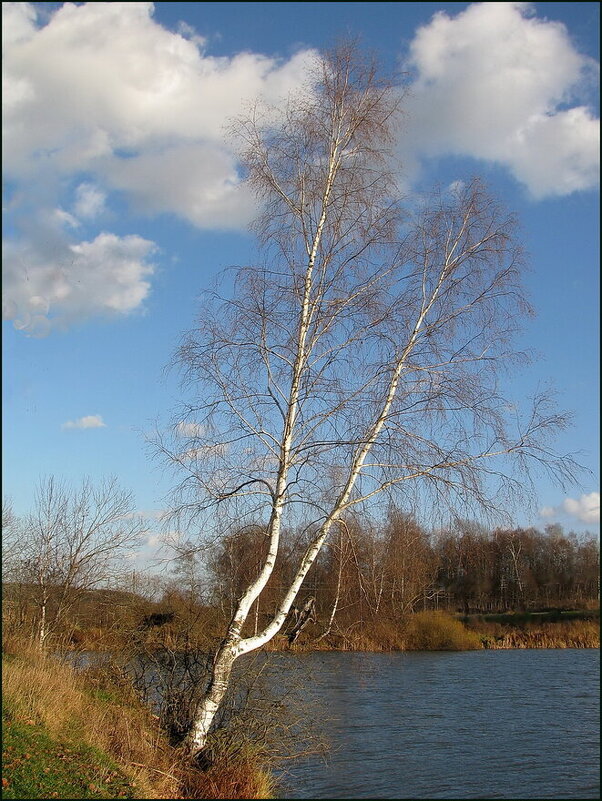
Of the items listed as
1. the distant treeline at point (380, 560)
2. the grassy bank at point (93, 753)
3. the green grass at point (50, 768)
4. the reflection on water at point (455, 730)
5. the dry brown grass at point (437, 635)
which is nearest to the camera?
the green grass at point (50, 768)

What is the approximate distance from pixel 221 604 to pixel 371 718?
764 centimetres

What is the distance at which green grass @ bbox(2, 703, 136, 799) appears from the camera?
6469 millimetres

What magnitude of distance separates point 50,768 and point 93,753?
1.08 meters

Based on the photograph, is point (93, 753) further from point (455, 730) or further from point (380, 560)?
point (455, 730)

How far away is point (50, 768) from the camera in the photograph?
7020 millimetres

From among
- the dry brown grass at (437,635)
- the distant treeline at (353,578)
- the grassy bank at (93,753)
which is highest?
the distant treeline at (353,578)

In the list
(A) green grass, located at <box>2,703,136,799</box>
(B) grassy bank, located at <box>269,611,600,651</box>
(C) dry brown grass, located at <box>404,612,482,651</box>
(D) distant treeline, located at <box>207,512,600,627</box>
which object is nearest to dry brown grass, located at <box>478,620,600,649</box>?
(B) grassy bank, located at <box>269,611,600,651</box>

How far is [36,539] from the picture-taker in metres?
16.5

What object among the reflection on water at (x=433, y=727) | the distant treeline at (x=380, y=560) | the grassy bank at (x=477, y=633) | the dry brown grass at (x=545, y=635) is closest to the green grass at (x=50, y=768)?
the reflection on water at (x=433, y=727)

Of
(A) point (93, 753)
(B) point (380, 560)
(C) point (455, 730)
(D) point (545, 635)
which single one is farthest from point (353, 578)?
(D) point (545, 635)

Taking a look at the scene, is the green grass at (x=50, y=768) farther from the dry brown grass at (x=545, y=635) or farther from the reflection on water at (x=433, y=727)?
the dry brown grass at (x=545, y=635)

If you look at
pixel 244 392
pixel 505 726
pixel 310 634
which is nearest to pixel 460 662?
pixel 505 726

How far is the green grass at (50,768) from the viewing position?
647 cm

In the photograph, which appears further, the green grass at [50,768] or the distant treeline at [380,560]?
the distant treeline at [380,560]
